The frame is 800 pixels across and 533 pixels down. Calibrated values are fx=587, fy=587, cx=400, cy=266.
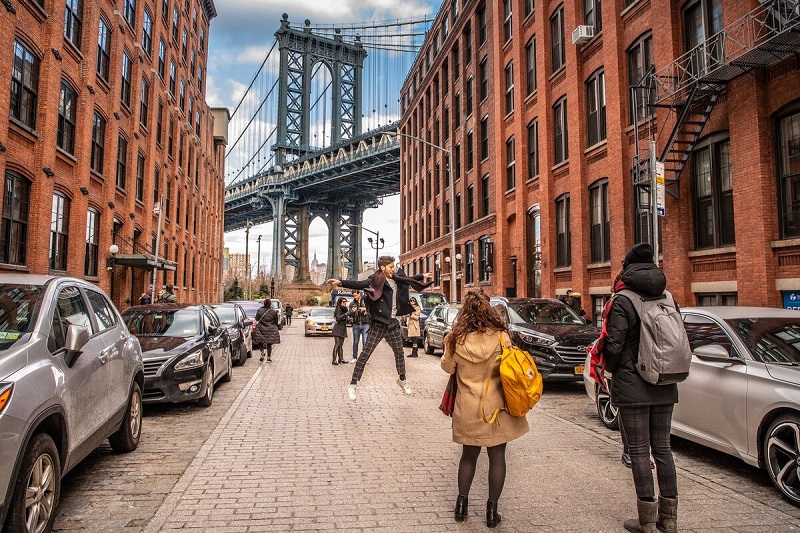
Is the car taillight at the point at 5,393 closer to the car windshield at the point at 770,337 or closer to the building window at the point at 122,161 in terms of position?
the car windshield at the point at 770,337

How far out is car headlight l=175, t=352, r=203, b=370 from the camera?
784 cm

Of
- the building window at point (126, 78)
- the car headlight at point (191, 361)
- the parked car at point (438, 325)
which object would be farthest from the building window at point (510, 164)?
the car headlight at point (191, 361)

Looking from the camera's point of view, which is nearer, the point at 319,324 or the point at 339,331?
the point at 339,331

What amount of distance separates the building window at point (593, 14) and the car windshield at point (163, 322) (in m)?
16.4

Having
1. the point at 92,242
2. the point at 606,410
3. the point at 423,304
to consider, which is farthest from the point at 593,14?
the point at 92,242

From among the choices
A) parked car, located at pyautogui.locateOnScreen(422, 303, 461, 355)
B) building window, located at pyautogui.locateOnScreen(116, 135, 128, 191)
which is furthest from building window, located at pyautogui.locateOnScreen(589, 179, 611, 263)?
building window, located at pyautogui.locateOnScreen(116, 135, 128, 191)

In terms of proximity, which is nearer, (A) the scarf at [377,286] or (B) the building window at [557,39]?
(A) the scarf at [377,286]

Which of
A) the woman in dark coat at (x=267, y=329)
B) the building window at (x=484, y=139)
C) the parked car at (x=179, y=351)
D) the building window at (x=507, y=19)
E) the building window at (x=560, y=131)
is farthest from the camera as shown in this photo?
the building window at (x=484, y=139)

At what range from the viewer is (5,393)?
3182 mm

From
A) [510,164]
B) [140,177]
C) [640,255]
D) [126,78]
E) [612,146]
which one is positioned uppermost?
[126,78]

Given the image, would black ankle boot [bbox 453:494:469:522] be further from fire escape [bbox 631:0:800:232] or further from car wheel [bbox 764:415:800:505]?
fire escape [bbox 631:0:800:232]

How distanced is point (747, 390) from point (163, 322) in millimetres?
8124

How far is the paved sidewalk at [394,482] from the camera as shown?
13.4 feet

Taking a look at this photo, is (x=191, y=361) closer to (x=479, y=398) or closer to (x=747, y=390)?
(x=479, y=398)
